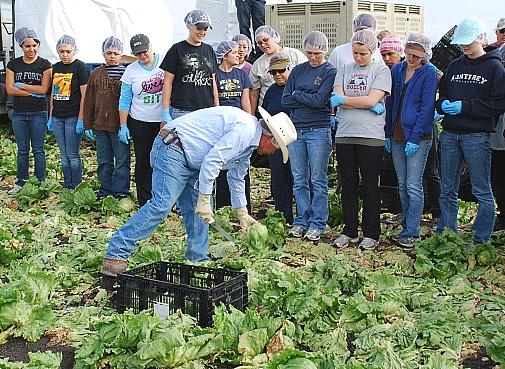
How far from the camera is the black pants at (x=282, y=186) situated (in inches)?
312

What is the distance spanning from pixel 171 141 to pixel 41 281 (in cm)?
143

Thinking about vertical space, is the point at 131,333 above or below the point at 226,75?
below

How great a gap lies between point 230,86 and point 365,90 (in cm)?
182

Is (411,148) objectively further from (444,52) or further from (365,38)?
(444,52)

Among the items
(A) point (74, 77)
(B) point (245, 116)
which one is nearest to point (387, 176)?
(B) point (245, 116)

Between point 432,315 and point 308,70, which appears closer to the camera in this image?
point 432,315

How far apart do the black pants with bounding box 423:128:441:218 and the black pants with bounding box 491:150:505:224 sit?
2.09 ft

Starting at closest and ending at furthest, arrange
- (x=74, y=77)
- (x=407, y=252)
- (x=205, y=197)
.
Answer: (x=205, y=197) < (x=407, y=252) < (x=74, y=77)

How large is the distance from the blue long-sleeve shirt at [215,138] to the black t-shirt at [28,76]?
172 inches

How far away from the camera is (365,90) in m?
6.91

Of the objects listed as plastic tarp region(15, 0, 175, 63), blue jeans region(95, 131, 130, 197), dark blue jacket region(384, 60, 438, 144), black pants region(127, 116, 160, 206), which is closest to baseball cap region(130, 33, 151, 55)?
black pants region(127, 116, 160, 206)

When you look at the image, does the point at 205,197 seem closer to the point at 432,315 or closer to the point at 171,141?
the point at 171,141

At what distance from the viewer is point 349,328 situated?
496 cm

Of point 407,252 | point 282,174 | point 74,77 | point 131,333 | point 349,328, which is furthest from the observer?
point 74,77
